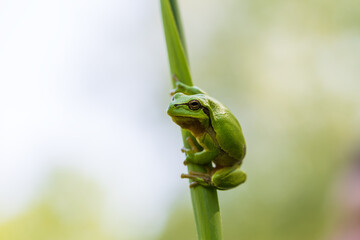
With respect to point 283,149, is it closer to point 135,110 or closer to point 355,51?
point 355,51

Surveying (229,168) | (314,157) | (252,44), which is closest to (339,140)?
(314,157)

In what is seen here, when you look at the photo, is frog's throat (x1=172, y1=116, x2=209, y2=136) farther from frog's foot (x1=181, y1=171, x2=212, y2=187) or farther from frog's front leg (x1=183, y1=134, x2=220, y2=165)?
frog's foot (x1=181, y1=171, x2=212, y2=187)

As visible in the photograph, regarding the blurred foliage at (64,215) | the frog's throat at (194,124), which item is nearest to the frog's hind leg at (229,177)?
the frog's throat at (194,124)

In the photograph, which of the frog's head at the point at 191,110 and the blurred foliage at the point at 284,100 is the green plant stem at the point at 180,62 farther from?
the blurred foliage at the point at 284,100

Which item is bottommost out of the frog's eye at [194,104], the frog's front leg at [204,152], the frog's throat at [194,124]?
the frog's front leg at [204,152]

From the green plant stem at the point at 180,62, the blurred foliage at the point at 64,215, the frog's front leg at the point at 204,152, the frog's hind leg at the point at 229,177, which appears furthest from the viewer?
the blurred foliage at the point at 64,215

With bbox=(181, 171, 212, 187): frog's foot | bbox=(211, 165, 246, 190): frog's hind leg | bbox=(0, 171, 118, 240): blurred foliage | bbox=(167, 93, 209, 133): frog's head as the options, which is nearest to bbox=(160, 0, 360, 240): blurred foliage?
bbox=(0, 171, 118, 240): blurred foliage
